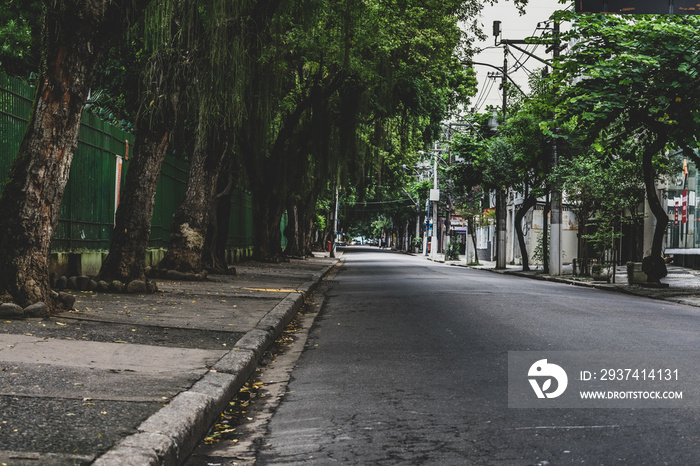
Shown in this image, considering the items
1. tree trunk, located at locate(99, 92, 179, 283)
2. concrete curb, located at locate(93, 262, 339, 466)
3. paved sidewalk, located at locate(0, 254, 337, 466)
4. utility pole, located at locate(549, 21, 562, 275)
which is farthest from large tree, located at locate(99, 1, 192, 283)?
utility pole, located at locate(549, 21, 562, 275)

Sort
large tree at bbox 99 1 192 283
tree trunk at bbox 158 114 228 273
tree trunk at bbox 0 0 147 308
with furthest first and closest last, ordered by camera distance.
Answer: tree trunk at bbox 158 114 228 273, large tree at bbox 99 1 192 283, tree trunk at bbox 0 0 147 308

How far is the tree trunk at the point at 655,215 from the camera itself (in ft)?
66.7

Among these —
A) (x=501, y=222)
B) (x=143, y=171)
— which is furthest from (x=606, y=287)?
(x=501, y=222)

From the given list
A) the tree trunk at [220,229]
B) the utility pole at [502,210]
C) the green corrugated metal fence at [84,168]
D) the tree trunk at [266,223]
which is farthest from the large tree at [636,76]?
the utility pole at [502,210]

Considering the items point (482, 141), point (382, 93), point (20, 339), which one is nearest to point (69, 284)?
point (20, 339)

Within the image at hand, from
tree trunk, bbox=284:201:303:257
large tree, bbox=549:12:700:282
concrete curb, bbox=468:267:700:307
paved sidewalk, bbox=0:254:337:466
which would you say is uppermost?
large tree, bbox=549:12:700:282

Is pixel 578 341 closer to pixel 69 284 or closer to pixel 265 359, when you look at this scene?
pixel 265 359

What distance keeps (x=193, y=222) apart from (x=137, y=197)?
4.25 meters

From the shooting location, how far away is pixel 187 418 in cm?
471

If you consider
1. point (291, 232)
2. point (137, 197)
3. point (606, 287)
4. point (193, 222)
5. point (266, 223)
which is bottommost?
point (606, 287)

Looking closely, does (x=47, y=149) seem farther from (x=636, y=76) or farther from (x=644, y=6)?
(x=636, y=76)

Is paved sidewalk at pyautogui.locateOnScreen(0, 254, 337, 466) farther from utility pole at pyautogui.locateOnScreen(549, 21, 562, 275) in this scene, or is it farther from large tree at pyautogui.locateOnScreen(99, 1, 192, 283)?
utility pole at pyautogui.locateOnScreen(549, 21, 562, 275)

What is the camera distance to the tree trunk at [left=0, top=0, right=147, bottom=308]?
891 centimetres

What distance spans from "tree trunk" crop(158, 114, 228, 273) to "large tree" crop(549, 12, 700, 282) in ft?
26.3
